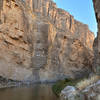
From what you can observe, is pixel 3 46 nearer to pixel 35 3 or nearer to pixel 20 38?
pixel 20 38

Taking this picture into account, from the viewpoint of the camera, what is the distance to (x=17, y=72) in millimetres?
35188

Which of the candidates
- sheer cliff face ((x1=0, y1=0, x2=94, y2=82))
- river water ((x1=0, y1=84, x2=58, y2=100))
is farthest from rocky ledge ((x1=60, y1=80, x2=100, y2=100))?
sheer cliff face ((x1=0, y1=0, x2=94, y2=82))

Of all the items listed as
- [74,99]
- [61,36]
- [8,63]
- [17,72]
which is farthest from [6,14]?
[74,99]

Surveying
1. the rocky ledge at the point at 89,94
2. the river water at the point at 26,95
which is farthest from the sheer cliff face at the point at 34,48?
the rocky ledge at the point at 89,94

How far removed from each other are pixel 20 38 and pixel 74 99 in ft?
105

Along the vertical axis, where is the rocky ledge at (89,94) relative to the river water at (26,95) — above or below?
above

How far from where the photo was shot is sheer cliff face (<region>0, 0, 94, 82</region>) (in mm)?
33906

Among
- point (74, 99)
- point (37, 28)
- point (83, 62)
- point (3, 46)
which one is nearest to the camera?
point (74, 99)

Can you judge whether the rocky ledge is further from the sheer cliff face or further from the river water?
the sheer cliff face

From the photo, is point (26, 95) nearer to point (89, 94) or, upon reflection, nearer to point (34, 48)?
point (89, 94)

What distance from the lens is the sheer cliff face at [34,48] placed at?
33.9m

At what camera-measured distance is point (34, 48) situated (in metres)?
42.3

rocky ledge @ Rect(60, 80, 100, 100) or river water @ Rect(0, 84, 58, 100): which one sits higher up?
rocky ledge @ Rect(60, 80, 100, 100)

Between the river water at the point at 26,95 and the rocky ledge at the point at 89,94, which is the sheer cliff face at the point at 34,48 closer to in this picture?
the river water at the point at 26,95
